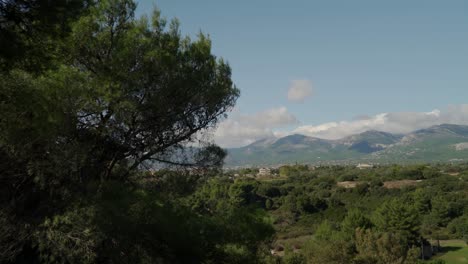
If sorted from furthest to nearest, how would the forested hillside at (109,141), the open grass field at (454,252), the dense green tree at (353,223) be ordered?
1. the open grass field at (454,252)
2. the dense green tree at (353,223)
3. the forested hillside at (109,141)

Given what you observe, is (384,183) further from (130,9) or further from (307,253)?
(130,9)

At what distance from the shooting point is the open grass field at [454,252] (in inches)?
1407

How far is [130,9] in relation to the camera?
841 cm

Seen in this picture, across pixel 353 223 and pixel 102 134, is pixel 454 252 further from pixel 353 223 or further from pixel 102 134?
pixel 102 134

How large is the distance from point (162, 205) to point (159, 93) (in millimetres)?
2270

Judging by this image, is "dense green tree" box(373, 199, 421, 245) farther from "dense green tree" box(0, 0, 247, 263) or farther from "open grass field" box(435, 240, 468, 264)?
"dense green tree" box(0, 0, 247, 263)

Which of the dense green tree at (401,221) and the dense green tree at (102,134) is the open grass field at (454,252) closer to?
the dense green tree at (401,221)

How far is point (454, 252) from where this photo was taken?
128 feet

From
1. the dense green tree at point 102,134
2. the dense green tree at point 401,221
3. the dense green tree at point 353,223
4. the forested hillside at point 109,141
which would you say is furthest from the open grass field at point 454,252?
the dense green tree at point 102,134

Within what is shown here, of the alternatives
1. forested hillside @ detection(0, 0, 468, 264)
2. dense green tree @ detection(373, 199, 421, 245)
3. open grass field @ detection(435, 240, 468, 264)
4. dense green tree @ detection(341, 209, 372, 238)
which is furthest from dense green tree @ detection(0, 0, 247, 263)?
open grass field @ detection(435, 240, 468, 264)

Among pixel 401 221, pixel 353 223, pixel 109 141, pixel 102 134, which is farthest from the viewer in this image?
pixel 401 221

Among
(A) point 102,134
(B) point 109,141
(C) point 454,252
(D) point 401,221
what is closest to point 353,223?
(D) point 401,221

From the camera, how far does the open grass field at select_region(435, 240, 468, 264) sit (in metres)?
35.8

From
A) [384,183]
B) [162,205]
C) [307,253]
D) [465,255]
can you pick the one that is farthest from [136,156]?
[384,183]
